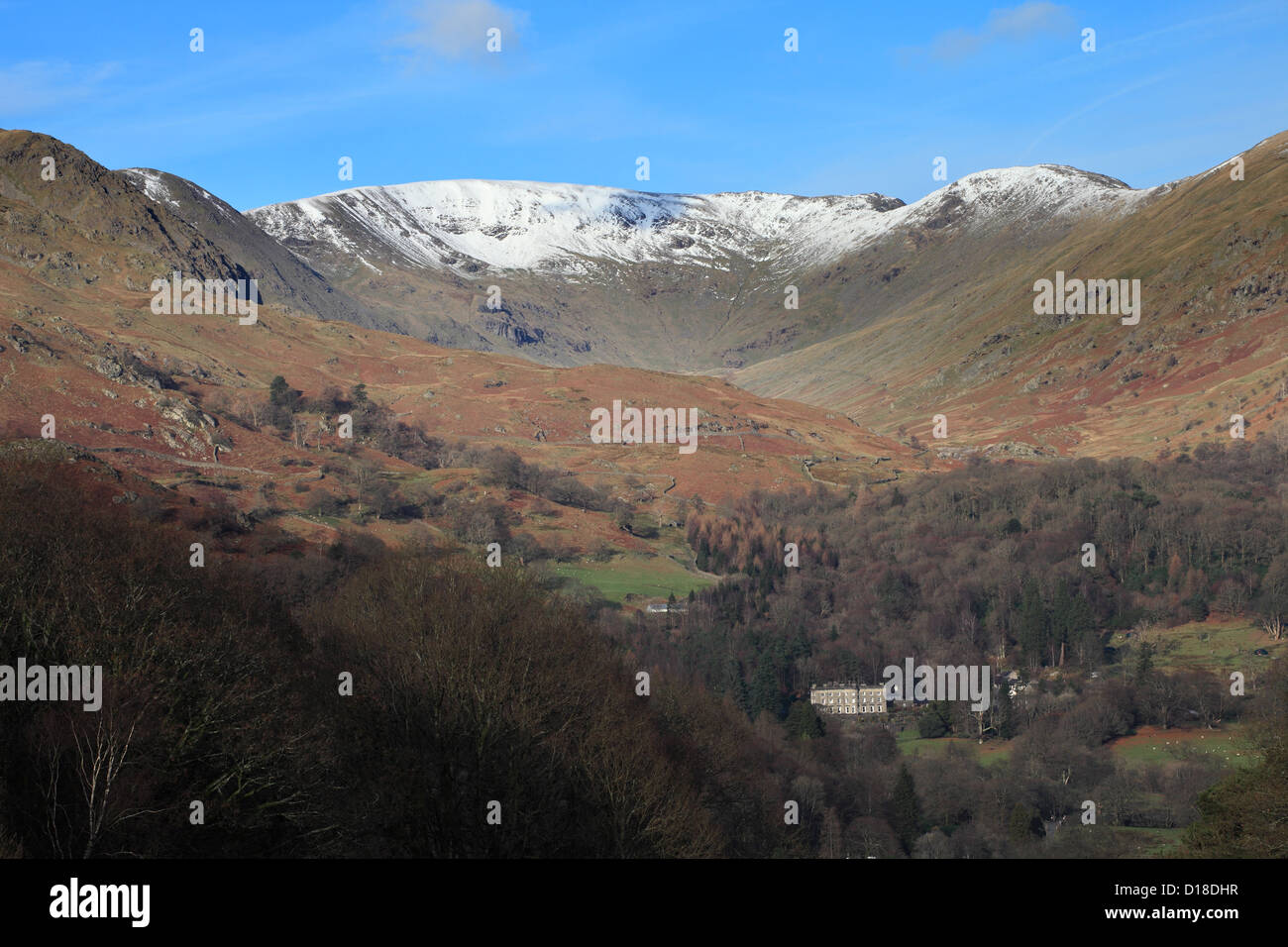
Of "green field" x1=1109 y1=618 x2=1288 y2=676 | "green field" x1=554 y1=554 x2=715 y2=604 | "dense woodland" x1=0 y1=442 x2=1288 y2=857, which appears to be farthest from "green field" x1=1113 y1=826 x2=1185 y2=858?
"green field" x1=554 y1=554 x2=715 y2=604

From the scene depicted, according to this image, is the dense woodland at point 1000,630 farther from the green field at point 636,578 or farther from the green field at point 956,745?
the green field at point 636,578

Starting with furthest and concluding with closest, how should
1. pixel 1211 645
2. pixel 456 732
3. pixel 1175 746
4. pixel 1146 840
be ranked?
pixel 1211 645
pixel 1175 746
pixel 1146 840
pixel 456 732

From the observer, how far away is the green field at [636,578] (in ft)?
467

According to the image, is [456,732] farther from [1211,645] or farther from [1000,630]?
[1000,630]

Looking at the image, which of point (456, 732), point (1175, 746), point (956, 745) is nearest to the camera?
point (456, 732)

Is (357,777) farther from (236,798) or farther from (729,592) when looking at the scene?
(729,592)

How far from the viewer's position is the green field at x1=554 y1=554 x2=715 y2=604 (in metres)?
142

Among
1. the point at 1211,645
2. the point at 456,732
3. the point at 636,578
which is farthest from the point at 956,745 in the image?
the point at 456,732

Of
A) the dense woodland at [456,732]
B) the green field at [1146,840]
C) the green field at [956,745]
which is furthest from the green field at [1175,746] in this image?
the green field at [1146,840]

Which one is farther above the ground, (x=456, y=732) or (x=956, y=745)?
(x=456, y=732)

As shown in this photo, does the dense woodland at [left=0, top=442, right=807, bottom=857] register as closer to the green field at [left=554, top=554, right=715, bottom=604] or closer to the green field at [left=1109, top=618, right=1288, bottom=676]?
the green field at [left=554, top=554, right=715, bottom=604]

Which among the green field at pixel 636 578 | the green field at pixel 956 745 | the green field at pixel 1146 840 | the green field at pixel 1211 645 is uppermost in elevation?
the green field at pixel 636 578

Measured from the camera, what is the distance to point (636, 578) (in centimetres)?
15450
